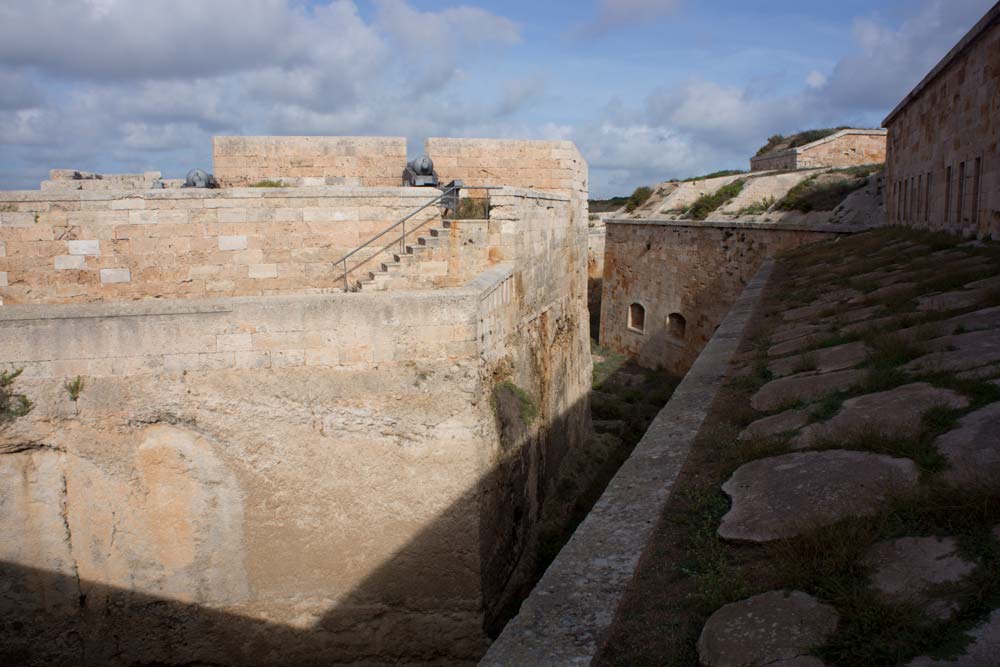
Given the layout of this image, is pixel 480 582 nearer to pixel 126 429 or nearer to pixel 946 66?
pixel 126 429

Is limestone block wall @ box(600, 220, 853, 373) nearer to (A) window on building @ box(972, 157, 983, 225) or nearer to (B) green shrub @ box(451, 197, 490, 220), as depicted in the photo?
(A) window on building @ box(972, 157, 983, 225)

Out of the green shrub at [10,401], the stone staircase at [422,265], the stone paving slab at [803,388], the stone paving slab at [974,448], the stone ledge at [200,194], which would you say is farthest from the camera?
the stone ledge at [200,194]

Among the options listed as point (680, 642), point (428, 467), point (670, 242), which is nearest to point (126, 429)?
point (428, 467)

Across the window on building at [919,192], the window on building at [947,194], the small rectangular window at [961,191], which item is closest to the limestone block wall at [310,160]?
the small rectangular window at [961,191]

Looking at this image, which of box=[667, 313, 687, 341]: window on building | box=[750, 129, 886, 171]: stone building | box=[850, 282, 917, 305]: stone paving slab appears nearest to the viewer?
box=[850, 282, 917, 305]: stone paving slab

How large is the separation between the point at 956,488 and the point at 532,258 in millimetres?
6914

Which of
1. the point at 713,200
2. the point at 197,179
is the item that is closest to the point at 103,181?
the point at 197,179

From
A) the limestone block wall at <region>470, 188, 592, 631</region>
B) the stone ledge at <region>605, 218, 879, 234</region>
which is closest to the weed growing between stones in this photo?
the limestone block wall at <region>470, 188, 592, 631</region>

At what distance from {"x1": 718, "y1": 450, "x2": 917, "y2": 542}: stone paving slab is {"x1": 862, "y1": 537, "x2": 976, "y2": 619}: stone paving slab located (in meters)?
0.22

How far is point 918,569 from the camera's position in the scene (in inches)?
73.8

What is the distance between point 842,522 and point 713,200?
2059 centimetres

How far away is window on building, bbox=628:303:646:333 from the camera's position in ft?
69.9

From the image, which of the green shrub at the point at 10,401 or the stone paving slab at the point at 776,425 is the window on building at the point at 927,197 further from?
the green shrub at the point at 10,401

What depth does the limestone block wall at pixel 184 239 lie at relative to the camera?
8438 mm
